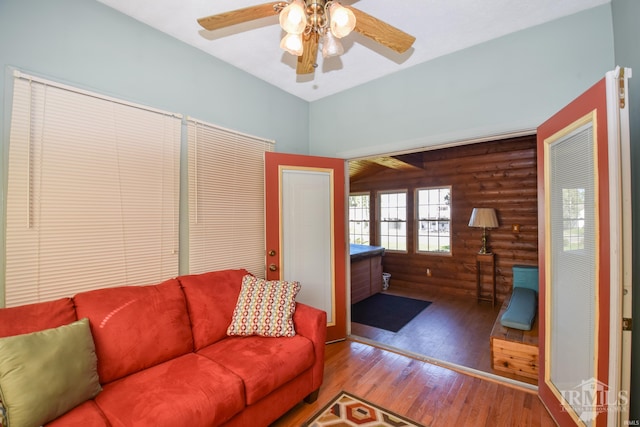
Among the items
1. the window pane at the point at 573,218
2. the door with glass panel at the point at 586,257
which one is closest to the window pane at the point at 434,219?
the door with glass panel at the point at 586,257

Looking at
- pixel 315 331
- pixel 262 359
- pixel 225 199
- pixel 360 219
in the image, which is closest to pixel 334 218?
pixel 225 199

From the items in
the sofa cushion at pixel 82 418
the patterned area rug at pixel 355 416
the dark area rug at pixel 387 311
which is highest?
the sofa cushion at pixel 82 418

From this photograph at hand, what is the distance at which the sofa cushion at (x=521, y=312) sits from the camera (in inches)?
102

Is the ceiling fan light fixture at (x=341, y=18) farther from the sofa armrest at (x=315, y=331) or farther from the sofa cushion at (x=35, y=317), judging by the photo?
the sofa cushion at (x=35, y=317)

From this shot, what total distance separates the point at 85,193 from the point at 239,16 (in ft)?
4.98

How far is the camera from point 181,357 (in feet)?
5.82

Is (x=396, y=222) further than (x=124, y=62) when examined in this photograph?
Yes

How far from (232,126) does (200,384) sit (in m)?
2.18

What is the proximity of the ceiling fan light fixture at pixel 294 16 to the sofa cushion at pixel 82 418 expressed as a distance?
1986mm

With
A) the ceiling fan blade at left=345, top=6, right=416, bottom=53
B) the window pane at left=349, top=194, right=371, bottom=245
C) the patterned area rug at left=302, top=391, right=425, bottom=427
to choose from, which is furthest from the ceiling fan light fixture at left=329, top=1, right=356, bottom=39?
the window pane at left=349, top=194, right=371, bottom=245

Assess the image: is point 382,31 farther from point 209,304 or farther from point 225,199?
point 209,304

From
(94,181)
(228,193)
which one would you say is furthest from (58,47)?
(228,193)

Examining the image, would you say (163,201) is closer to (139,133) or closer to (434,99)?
(139,133)

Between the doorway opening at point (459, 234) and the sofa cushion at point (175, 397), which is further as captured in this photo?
the doorway opening at point (459, 234)
